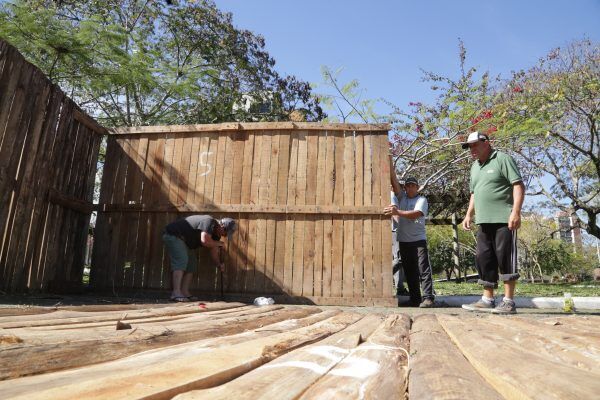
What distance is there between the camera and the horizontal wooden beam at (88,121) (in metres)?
6.07

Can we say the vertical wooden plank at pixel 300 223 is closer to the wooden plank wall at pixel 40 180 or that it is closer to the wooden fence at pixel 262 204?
the wooden fence at pixel 262 204

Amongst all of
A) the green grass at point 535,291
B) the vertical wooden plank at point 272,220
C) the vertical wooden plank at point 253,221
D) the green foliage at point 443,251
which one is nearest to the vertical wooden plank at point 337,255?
the vertical wooden plank at point 272,220

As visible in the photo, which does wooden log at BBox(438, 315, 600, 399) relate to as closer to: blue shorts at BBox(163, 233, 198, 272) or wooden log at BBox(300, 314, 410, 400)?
wooden log at BBox(300, 314, 410, 400)

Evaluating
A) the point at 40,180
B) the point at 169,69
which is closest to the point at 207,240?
the point at 40,180

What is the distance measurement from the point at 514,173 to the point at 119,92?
36.5ft

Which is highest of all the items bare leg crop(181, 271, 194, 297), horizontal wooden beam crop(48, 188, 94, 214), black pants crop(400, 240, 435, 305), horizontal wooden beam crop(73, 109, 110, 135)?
horizontal wooden beam crop(73, 109, 110, 135)

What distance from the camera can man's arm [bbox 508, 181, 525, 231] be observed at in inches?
173

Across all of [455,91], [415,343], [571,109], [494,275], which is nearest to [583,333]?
[415,343]

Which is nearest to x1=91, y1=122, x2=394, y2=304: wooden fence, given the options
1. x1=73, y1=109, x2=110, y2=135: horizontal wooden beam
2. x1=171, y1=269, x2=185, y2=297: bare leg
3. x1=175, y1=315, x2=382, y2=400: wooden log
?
x1=73, y1=109, x2=110, y2=135: horizontal wooden beam

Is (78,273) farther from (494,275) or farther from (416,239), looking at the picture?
(494,275)

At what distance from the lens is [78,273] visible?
6.22 metres

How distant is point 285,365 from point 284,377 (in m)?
0.16

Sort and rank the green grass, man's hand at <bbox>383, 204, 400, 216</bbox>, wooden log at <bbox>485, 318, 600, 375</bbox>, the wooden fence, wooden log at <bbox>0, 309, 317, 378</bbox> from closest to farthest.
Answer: wooden log at <bbox>0, 309, 317, 378</bbox> → wooden log at <bbox>485, 318, 600, 375</bbox> → man's hand at <bbox>383, 204, 400, 216</bbox> → the wooden fence → the green grass

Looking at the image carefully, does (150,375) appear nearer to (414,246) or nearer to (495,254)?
(495,254)
